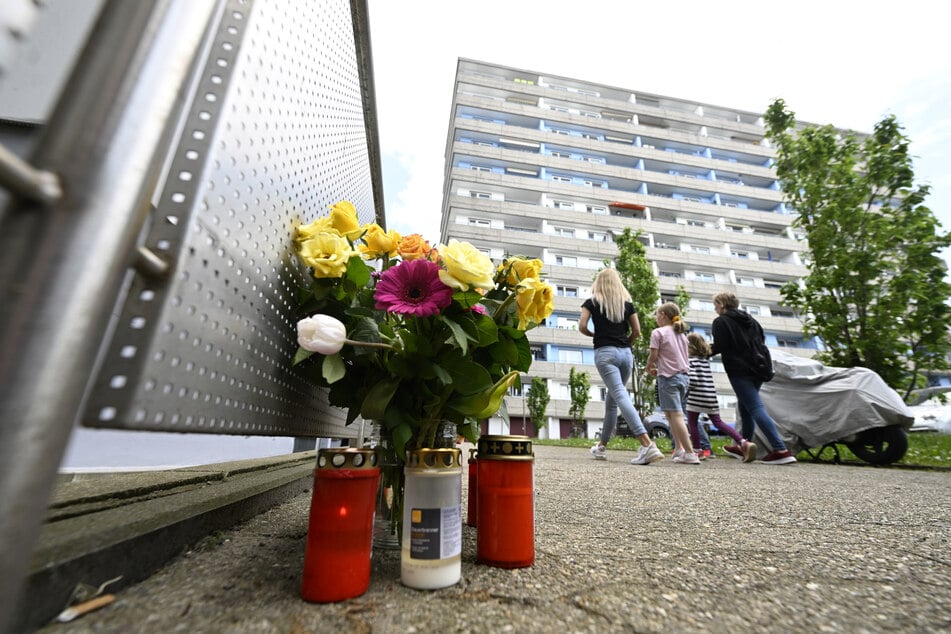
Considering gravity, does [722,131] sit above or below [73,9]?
above

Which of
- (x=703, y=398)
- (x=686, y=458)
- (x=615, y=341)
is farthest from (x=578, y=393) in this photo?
(x=615, y=341)

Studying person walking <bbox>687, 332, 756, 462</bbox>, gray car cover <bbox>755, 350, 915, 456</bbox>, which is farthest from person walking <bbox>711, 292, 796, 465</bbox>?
gray car cover <bbox>755, 350, 915, 456</bbox>

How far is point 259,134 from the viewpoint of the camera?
853mm

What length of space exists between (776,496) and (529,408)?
18295 millimetres

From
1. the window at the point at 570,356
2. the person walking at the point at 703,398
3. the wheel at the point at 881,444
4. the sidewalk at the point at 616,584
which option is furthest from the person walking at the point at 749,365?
the window at the point at 570,356

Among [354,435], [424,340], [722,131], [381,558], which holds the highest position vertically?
[722,131]

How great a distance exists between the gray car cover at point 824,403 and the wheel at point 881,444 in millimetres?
127

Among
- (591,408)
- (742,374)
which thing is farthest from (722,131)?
(742,374)

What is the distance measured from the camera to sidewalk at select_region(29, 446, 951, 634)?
25.6 inches

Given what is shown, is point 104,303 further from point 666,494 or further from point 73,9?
point 666,494

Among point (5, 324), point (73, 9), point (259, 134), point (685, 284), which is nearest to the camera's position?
point (5, 324)

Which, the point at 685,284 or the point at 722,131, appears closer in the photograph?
the point at 685,284

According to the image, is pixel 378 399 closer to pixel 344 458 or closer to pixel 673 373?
pixel 344 458

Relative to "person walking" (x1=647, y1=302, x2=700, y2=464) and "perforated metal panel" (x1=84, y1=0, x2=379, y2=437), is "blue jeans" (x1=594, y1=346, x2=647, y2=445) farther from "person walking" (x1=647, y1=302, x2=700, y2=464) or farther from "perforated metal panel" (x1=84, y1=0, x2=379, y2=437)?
"perforated metal panel" (x1=84, y1=0, x2=379, y2=437)
